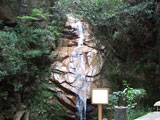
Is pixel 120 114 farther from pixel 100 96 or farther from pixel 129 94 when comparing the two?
pixel 129 94

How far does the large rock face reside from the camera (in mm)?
8744

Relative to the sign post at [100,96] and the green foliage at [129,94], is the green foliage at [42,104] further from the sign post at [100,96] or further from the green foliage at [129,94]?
the sign post at [100,96]

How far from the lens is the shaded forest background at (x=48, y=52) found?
758 cm

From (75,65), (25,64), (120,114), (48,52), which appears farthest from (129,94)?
(75,65)

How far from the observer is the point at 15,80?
291 inches

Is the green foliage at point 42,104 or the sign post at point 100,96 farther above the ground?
the sign post at point 100,96

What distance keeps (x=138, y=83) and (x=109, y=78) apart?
1.46 m

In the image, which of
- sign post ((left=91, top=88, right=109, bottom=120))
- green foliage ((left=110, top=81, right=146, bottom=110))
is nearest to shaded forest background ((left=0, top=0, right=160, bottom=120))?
green foliage ((left=110, top=81, right=146, bottom=110))

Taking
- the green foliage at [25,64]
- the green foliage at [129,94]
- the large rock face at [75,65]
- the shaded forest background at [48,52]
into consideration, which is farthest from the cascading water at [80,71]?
the green foliage at [129,94]

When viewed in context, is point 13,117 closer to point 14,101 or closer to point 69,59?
point 14,101

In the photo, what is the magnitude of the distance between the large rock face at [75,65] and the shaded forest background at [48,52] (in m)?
0.40

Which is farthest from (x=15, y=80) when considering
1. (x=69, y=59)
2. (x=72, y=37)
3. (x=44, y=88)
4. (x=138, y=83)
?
(x=138, y=83)

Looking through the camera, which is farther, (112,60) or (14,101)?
(112,60)

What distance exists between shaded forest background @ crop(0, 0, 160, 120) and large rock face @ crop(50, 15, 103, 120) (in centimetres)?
40
